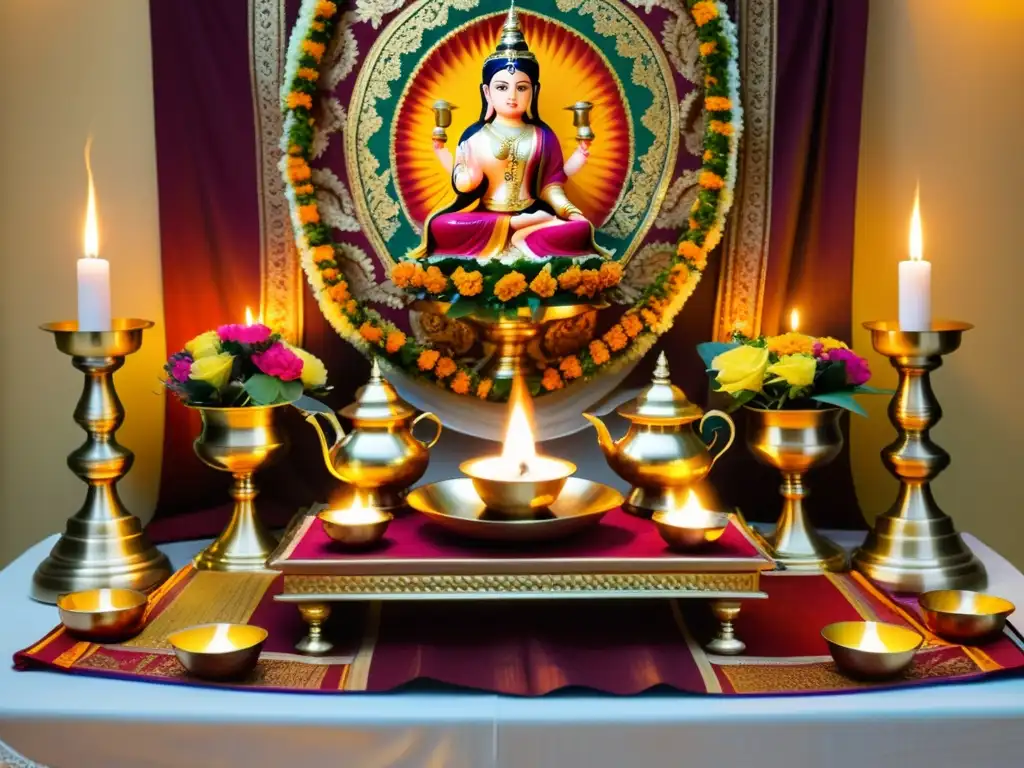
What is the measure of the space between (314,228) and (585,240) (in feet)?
1.86

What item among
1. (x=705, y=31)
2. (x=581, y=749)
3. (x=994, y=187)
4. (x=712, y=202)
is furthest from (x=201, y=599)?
(x=994, y=187)

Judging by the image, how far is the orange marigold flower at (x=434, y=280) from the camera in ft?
7.04

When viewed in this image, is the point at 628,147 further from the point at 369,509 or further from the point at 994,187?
the point at 369,509

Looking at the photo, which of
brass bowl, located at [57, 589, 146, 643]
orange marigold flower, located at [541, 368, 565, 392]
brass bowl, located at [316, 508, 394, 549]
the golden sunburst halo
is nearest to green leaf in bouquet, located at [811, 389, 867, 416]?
orange marigold flower, located at [541, 368, 565, 392]

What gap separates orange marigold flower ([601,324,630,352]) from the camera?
230 centimetres

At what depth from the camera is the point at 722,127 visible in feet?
7.43

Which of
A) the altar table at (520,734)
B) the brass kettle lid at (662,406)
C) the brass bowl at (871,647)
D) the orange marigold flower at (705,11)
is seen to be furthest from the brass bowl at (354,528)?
the orange marigold flower at (705,11)

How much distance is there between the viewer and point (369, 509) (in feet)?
5.44

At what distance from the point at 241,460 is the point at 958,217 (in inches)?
61.7

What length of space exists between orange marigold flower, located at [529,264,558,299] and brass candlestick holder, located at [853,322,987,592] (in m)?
0.58

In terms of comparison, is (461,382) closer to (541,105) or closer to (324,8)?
(541,105)

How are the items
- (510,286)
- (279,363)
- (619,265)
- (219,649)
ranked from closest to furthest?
(219,649), (279,363), (510,286), (619,265)

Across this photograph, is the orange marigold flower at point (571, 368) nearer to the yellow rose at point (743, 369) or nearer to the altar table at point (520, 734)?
the yellow rose at point (743, 369)

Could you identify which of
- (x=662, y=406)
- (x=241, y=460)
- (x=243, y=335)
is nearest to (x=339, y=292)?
(x=243, y=335)
